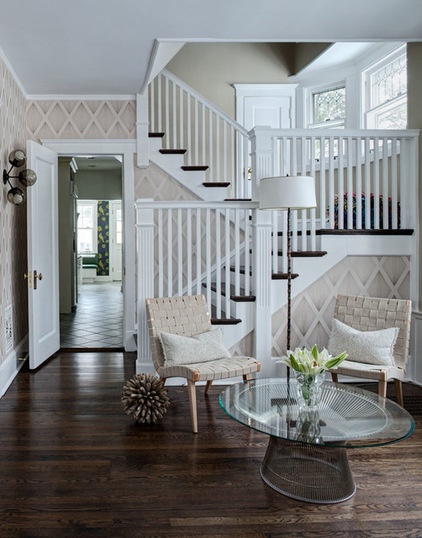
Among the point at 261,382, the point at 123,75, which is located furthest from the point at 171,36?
the point at 261,382

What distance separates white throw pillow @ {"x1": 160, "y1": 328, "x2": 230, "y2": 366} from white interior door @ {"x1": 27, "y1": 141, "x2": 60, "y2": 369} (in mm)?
1659

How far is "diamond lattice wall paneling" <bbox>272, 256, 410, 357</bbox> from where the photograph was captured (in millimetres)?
4559

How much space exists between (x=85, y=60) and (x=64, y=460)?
335 centimetres

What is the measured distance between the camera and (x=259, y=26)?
3.97m

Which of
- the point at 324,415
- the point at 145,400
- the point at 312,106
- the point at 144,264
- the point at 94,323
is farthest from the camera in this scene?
the point at 94,323

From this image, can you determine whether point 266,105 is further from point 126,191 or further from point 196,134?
point 126,191

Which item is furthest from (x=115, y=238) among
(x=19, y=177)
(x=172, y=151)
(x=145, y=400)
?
(x=145, y=400)

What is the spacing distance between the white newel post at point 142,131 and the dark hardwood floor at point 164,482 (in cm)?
282

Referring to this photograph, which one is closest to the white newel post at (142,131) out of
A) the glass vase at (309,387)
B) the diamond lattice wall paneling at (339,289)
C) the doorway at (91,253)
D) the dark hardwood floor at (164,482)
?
the doorway at (91,253)

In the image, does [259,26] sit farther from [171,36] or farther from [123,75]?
[123,75]

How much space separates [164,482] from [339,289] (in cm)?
256

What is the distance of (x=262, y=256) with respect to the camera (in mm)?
4406

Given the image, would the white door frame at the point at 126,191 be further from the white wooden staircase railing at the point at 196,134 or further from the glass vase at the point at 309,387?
the glass vase at the point at 309,387

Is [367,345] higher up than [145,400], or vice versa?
[367,345]
